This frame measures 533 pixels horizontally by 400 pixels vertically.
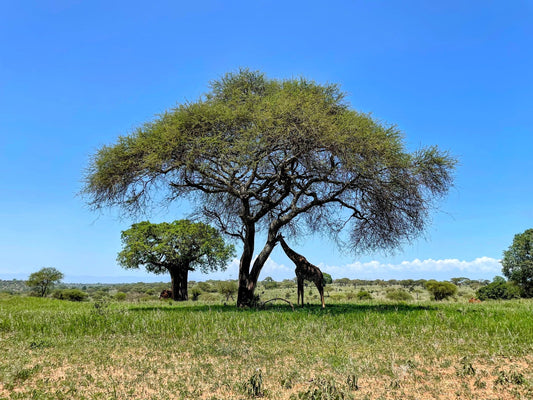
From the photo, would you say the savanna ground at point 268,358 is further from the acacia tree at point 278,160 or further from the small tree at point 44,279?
the small tree at point 44,279

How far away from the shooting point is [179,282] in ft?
127

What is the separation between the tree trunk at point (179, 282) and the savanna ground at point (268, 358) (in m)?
25.6

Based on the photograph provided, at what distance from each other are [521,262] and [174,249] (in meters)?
37.8

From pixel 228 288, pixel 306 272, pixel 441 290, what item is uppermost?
pixel 306 272

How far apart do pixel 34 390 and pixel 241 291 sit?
42.9 ft

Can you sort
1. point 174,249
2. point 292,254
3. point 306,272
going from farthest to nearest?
point 174,249, point 292,254, point 306,272

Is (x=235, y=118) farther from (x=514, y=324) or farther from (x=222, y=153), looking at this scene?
(x=514, y=324)

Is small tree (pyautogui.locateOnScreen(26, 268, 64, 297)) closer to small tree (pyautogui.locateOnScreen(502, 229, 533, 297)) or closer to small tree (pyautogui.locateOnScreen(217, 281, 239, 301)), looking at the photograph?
small tree (pyautogui.locateOnScreen(217, 281, 239, 301))

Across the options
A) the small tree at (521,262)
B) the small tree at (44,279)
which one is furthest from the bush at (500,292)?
the small tree at (44,279)

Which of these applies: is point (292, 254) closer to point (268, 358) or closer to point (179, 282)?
point (268, 358)

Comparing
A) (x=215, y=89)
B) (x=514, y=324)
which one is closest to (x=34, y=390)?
(x=514, y=324)

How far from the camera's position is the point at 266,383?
639 cm

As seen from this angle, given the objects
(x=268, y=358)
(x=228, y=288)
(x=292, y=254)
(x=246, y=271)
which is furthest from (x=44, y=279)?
(x=268, y=358)

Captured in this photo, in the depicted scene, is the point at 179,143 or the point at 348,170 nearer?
the point at 348,170
